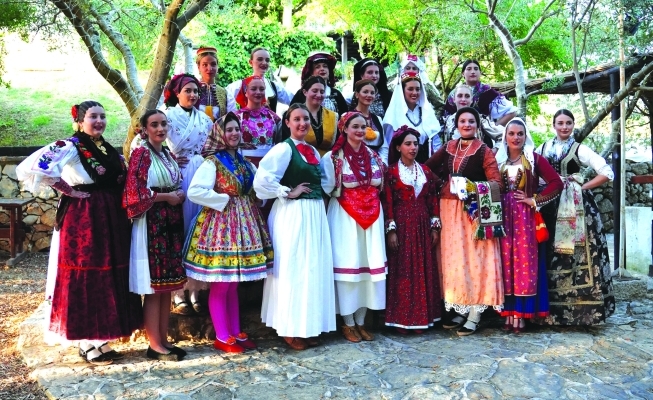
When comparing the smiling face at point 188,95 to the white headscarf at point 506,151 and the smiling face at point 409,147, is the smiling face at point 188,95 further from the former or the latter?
the white headscarf at point 506,151

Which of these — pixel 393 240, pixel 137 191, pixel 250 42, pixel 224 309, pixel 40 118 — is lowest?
pixel 224 309

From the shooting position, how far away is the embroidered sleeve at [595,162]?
15.8 feet

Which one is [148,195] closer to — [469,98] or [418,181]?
[418,181]

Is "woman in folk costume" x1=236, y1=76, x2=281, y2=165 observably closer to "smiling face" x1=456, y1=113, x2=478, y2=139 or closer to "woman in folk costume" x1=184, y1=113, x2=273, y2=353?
"woman in folk costume" x1=184, y1=113, x2=273, y2=353

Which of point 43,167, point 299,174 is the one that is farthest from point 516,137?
point 43,167

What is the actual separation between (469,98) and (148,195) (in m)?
2.96

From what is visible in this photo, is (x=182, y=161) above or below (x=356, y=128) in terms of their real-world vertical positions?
below

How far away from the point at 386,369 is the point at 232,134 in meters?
1.98

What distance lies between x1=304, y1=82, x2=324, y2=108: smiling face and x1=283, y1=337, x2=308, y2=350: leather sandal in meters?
1.84

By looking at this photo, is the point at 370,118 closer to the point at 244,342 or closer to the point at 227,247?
the point at 227,247

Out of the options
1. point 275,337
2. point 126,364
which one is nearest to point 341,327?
point 275,337

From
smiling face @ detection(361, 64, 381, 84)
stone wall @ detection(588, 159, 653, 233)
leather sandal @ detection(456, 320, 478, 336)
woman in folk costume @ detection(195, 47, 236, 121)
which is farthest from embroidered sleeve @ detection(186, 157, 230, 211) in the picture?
stone wall @ detection(588, 159, 653, 233)

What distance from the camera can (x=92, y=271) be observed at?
3.97 m

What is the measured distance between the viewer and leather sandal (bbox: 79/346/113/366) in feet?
13.8
